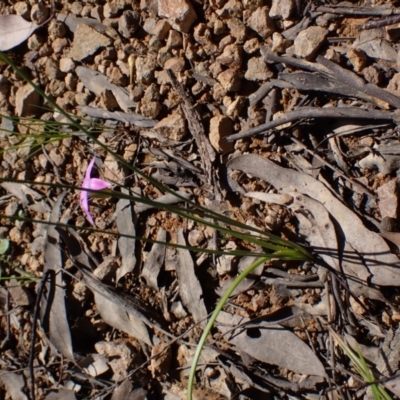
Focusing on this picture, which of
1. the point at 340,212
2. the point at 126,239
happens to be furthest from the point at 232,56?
the point at 126,239

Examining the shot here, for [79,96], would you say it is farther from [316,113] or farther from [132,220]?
[316,113]

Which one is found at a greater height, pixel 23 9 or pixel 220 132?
pixel 23 9

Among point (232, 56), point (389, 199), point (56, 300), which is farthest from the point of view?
point (56, 300)

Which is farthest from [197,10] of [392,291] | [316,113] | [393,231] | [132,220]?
[392,291]

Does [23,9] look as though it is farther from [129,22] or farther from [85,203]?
[85,203]

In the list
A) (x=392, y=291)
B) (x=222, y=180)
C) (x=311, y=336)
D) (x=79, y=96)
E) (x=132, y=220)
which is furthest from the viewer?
(x=79, y=96)

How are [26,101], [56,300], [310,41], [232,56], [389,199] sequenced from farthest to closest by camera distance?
[26,101] → [56,300] → [232,56] → [310,41] → [389,199]

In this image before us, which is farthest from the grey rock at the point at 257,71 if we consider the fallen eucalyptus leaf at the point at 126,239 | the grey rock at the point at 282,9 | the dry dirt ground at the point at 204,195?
the fallen eucalyptus leaf at the point at 126,239
